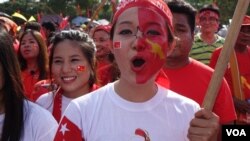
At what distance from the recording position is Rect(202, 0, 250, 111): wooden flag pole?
5.91 feet

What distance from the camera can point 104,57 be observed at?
4.90m

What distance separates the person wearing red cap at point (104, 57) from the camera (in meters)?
4.08

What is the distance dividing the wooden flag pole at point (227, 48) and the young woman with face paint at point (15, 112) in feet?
2.63

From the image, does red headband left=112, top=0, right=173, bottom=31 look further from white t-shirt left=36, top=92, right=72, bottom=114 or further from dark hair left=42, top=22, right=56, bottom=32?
dark hair left=42, top=22, right=56, bottom=32

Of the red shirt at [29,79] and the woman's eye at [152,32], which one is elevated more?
the woman's eye at [152,32]

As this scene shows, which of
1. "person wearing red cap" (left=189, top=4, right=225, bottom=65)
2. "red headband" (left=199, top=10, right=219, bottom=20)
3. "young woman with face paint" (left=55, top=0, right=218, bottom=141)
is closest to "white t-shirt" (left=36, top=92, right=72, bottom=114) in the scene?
"young woman with face paint" (left=55, top=0, right=218, bottom=141)

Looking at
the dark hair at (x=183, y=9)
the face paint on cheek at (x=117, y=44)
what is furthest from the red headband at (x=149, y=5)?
the dark hair at (x=183, y=9)

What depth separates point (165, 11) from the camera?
2074 mm

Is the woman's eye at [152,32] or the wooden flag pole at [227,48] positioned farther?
the woman's eye at [152,32]

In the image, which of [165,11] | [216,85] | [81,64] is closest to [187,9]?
[81,64]

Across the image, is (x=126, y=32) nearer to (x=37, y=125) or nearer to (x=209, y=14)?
(x=37, y=125)

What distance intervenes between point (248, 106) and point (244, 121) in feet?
0.44

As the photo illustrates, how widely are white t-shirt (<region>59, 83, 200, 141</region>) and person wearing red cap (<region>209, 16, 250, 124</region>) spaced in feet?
6.64

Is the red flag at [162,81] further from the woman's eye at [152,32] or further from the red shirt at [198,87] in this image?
the red shirt at [198,87]
